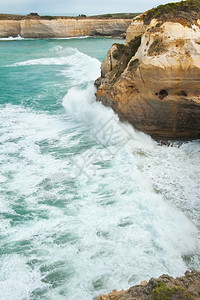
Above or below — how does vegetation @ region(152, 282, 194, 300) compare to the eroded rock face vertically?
below

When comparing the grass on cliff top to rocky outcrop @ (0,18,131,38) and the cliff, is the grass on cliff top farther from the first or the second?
rocky outcrop @ (0,18,131,38)

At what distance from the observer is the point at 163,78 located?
35.1 ft

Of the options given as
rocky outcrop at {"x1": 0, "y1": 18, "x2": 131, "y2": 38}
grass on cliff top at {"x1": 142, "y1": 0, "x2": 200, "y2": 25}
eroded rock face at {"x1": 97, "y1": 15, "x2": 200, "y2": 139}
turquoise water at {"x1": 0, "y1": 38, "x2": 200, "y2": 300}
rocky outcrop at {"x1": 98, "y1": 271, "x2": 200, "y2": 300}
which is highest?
rocky outcrop at {"x1": 0, "y1": 18, "x2": 131, "y2": 38}

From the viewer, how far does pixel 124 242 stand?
702cm

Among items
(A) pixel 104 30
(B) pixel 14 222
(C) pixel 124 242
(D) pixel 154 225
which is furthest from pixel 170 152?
(A) pixel 104 30

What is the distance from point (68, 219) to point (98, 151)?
4.17 m

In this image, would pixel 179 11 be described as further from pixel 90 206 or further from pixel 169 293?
pixel 169 293

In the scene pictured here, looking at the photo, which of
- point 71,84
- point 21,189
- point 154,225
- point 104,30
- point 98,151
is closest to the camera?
point 154,225

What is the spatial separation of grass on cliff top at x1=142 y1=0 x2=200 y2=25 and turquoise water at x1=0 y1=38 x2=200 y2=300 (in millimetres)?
4399

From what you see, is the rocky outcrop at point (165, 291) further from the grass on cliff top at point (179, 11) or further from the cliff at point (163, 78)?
the grass on cliff top at point (179, 11)

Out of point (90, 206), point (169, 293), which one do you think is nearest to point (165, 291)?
point (169, 293)

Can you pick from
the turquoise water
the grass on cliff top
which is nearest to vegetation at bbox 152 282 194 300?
the turquoise water

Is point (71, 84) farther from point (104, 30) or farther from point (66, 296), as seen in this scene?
point (104, 30)

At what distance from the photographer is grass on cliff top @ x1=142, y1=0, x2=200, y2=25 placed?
11.2 metres
